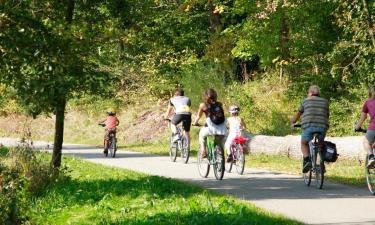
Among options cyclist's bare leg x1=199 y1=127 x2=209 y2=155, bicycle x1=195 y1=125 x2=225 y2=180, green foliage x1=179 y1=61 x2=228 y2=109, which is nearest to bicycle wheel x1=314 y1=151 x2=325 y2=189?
bicycle x1=195 y1=125 x2=225 y2=180

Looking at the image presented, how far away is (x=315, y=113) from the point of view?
14328mm

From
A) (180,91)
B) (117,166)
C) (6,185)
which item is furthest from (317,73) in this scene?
(6,185)

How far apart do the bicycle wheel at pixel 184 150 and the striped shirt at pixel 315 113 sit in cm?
616

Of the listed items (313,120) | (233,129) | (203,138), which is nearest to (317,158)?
(313,120)

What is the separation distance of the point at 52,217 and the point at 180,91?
922 centimetres

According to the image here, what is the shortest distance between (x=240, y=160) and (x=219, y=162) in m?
1.30

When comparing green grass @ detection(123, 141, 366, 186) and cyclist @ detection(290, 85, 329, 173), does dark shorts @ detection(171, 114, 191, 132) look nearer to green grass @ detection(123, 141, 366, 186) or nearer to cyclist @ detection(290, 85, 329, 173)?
green grass @ detection(123, 141, 366, 186)

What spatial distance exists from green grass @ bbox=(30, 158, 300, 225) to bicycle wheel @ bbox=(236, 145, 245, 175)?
90.0 inches

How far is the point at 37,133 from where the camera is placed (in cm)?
3803

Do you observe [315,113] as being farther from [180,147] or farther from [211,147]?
[180,147]

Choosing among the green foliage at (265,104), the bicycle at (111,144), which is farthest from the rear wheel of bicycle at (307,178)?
the green foliage at (265,104)

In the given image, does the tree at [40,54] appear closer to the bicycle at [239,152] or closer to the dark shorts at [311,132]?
the bicycle at [239,152]

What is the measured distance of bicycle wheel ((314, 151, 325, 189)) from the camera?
550 inches

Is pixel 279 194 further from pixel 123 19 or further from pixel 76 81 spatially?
pixel 123 19
